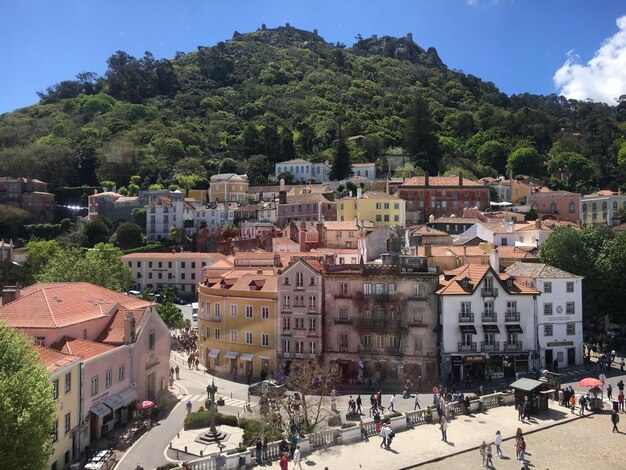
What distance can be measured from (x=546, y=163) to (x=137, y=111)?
10967 cm

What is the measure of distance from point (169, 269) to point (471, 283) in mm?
52927

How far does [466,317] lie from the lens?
139 feet

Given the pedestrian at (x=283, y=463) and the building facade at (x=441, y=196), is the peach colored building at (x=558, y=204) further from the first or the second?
the pedestrian at (x=283, y=463)

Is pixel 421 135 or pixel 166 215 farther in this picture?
pixel 421 135

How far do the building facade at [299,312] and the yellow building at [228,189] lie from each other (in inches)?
2435

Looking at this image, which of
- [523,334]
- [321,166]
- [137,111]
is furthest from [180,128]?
[523,334]

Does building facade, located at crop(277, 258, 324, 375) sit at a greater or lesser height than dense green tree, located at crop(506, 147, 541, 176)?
lesser

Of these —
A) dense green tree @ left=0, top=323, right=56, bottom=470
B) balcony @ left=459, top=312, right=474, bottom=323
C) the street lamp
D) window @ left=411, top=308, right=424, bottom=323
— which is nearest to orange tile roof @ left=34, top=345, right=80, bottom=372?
dense green tree @ left=0, top=323, right=56, bottom=470

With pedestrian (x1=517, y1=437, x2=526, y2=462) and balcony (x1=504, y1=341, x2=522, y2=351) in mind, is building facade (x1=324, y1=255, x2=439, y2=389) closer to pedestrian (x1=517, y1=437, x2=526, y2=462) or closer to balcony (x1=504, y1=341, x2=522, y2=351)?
balcony (x1=504, y1=341, x2=522, y2=351)

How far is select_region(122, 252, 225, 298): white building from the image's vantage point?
82.6m

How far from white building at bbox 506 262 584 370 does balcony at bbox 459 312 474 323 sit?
5.50 meters

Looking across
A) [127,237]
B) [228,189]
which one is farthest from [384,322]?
[228,189]

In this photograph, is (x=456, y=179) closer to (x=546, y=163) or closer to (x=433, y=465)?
(x=546, y=163)

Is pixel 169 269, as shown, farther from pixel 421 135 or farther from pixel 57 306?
pixel 421 135
